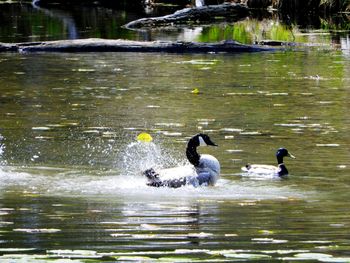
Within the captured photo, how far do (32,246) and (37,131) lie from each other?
8.53 metres

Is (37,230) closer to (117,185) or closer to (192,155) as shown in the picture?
(117,185)

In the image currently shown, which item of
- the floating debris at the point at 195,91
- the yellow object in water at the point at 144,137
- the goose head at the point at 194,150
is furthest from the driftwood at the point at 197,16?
the goose head at the point at 194,150

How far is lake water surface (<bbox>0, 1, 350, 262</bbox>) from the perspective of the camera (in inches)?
375

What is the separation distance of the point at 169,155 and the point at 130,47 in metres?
15.0

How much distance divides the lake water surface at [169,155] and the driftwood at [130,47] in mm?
547

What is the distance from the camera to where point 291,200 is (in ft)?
39.8

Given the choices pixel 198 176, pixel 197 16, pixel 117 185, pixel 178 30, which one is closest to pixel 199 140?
pixel 198 176

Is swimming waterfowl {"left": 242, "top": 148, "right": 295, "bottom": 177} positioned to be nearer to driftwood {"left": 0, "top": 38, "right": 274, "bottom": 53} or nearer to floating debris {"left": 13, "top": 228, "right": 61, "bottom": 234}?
floating debris {"left": 13, "top": 228, "right": 61, "bottom": 234}

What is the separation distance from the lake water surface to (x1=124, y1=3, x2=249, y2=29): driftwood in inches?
443

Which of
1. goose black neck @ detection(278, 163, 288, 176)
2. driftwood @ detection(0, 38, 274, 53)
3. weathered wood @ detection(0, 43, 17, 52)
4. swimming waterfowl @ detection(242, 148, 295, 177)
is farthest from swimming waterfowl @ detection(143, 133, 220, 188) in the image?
weathered wood @ detection(0, 43, 17, 52)

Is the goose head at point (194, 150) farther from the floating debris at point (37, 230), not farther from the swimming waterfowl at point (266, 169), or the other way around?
the floating debris at point (37, 230)

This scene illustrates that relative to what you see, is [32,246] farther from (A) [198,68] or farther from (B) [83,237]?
(A) [198,68]

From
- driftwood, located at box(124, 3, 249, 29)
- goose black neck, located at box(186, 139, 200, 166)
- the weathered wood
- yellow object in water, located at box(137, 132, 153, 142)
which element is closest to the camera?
goose black neck, located at box(186, 139, 200, 166)

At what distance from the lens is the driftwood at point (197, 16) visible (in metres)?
40.7
